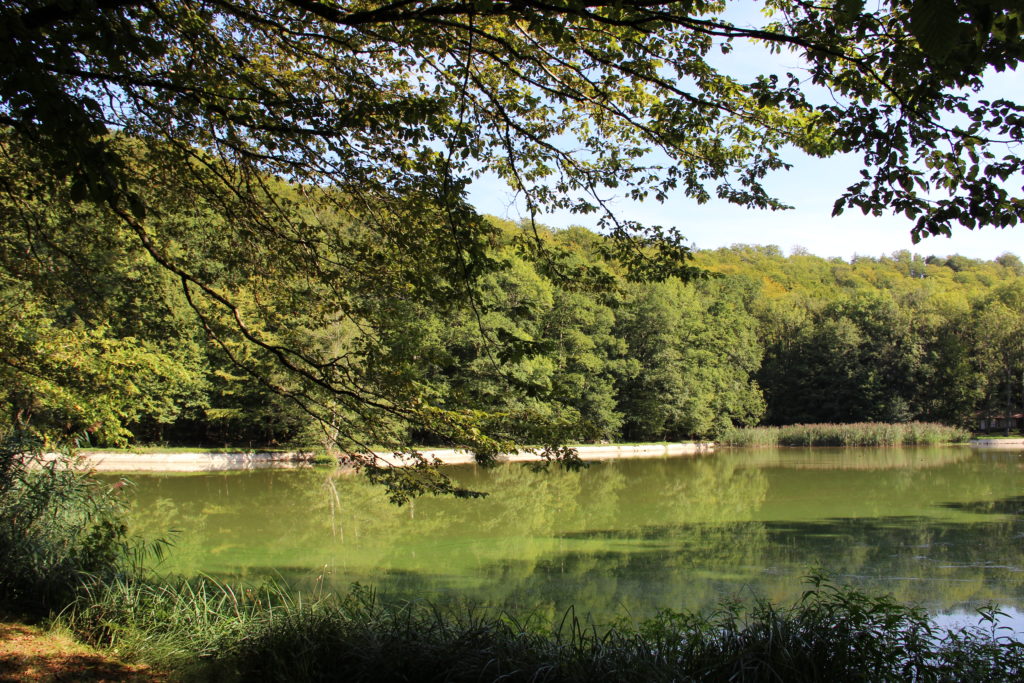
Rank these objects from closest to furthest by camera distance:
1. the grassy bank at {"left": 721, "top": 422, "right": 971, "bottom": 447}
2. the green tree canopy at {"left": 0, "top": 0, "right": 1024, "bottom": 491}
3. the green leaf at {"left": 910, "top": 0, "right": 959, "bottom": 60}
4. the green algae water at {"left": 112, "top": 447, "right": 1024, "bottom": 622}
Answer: the green leaf at {"left": 910, "top": 0, "right": 959, "bottom": 60}, the green tree canopy at {"left": 0, "top": 0, "right": 1024, "bottom": 491}, the green algae water at {"left": 112, "top": 447, "right": 1024, "bottom": 622}, the grassy bank at {"left": 721, "top": 422, "right": 971, "bottom": 447}

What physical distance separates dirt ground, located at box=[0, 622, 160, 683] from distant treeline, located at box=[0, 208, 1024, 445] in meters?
1.48

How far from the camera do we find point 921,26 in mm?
1124

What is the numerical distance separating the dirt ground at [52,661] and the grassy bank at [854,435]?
2725 cm

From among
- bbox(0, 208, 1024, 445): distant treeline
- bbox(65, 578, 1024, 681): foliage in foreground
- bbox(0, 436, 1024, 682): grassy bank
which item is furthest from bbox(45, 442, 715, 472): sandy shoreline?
bbox(65, 578, 1024, 681): foliage in foreground

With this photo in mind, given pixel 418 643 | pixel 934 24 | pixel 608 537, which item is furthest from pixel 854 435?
pixel 934 24

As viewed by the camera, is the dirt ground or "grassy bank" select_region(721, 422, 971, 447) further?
"grassy bank" select_region(721, 422, 971, 447)

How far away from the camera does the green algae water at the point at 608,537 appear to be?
246 inches

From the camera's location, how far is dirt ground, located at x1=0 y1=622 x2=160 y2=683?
113 inches

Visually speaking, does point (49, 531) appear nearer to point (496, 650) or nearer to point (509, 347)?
point (496, 650)

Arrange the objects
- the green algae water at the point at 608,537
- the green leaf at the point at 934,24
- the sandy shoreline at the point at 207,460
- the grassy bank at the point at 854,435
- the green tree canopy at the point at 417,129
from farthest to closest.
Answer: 1. the grassy bank at the point at 854,435
2. the sandy shoreline at the point at 207,460
3. the green algae water at the point at 608,537
4. the green tree canopy at the point at 417,129
5. the green leaf at the point at 934,24

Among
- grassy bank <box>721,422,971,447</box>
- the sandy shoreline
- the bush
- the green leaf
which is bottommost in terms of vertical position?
grassy bank <box>721,422,971,447</box>

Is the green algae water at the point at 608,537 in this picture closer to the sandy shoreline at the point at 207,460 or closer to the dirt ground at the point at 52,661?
the sandy shoreline at the point at 207,460

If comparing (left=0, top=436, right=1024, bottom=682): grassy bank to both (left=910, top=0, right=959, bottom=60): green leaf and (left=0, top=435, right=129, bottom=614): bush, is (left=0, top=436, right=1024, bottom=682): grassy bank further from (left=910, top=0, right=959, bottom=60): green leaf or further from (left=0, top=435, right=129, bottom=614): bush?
(left=910, top=0, right=959, bottom=60): green leaf

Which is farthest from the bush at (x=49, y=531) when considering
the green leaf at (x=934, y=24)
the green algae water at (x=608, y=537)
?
the green leaf at (x=934, y=24)
